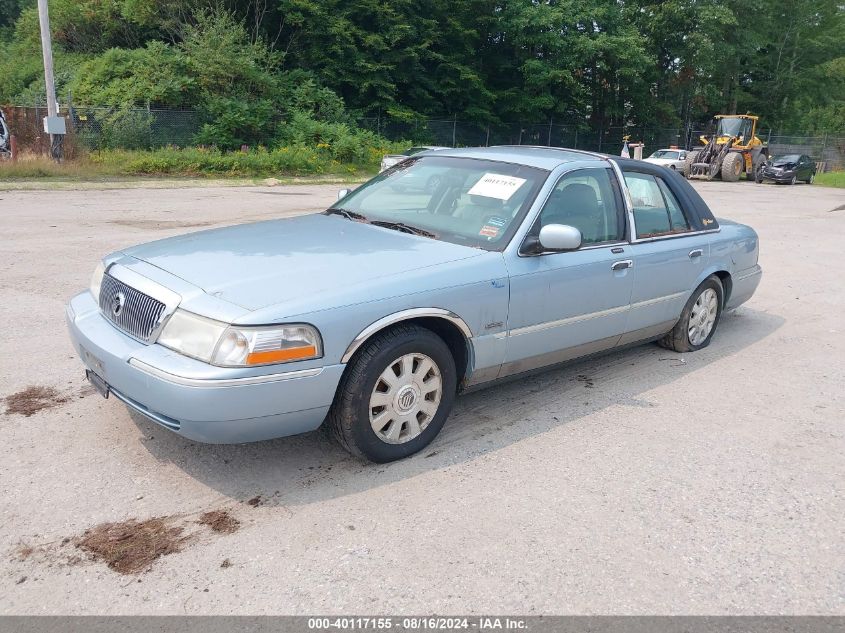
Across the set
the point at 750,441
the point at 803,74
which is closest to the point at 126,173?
the point at 750,441

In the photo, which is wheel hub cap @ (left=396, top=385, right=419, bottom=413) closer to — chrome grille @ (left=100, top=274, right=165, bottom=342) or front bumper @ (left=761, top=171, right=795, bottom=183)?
chrome grille @ (left=100, top=274, right=165, bottom=342)

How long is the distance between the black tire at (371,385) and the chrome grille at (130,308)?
3.17 ft

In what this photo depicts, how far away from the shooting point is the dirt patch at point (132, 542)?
9.79 feet

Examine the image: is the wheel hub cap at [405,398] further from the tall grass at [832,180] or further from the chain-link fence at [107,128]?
the tall grass at [832,180]

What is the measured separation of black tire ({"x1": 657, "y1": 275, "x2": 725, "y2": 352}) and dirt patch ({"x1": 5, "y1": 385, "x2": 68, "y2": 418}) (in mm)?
4480

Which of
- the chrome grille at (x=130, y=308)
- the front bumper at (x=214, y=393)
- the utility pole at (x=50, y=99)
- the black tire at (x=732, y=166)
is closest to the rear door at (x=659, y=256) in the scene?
the front bumper at (x=214, y=393)

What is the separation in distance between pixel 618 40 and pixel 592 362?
39611 mm

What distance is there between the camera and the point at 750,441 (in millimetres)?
4426

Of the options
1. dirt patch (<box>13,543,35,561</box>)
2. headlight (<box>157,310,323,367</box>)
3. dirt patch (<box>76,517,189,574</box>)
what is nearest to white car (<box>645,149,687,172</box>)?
headlight (<box>157,310,323,367</box>)

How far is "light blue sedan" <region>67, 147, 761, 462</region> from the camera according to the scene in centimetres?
336

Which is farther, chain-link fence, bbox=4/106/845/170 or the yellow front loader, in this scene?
the yellow front loader

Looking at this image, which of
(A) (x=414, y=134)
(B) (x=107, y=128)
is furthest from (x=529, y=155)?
(A) (x=414, y=134)

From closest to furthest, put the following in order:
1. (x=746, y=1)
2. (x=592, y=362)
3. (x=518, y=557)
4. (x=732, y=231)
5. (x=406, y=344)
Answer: (x=518, y=557) → (x=406, y=344) → (x=592, y=362) → (x=732, y=231) → (x=746, y=1)

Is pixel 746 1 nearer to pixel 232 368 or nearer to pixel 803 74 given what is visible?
pixel 803 74
